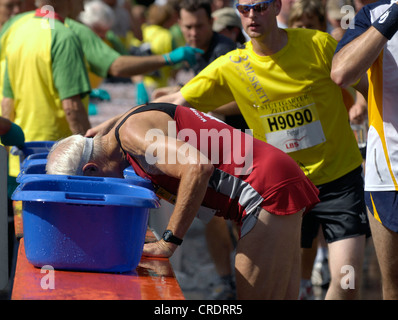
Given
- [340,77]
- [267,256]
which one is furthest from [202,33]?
[267,256]

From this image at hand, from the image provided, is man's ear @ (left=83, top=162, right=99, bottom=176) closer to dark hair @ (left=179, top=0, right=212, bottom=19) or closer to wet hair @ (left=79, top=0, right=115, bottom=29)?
dark hair @ (left=179, top=0, right=212, bottom=19)

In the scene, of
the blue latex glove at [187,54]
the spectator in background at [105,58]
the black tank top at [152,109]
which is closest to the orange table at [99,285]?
the black tank top at [152,109]

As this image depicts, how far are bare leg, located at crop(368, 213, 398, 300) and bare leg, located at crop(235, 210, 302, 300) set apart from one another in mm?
339

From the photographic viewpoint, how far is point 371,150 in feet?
10.0

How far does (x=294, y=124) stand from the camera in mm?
3553

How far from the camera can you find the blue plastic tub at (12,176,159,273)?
243 centimetres

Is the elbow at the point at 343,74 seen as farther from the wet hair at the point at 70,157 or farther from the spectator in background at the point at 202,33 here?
the spectator in background at the point at 202,33

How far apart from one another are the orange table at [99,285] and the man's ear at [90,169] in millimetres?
456

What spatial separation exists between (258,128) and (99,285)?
1.52 m

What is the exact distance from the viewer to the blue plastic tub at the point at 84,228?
243 centimetres

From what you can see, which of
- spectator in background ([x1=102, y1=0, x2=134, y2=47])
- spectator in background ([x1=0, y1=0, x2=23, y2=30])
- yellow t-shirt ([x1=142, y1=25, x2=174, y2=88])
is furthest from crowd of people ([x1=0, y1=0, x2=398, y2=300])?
spectator in background ([x1=102, y1=0, x2=134, y2=47])

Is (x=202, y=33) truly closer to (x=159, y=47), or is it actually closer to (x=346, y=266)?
(x=346, y=266)

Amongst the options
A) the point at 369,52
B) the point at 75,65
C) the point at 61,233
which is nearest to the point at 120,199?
the point at 61,233

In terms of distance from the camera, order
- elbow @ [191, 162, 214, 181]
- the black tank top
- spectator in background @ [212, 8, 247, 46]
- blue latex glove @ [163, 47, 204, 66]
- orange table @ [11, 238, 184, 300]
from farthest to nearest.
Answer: spectator in background @ [212, 8, 247, 46]
blue latex glove @ [163, 47, 204, 66]
the black tank top
elbow @ [191, 162, 214, 181]
orange table @ [11, 238, 184, 300]
